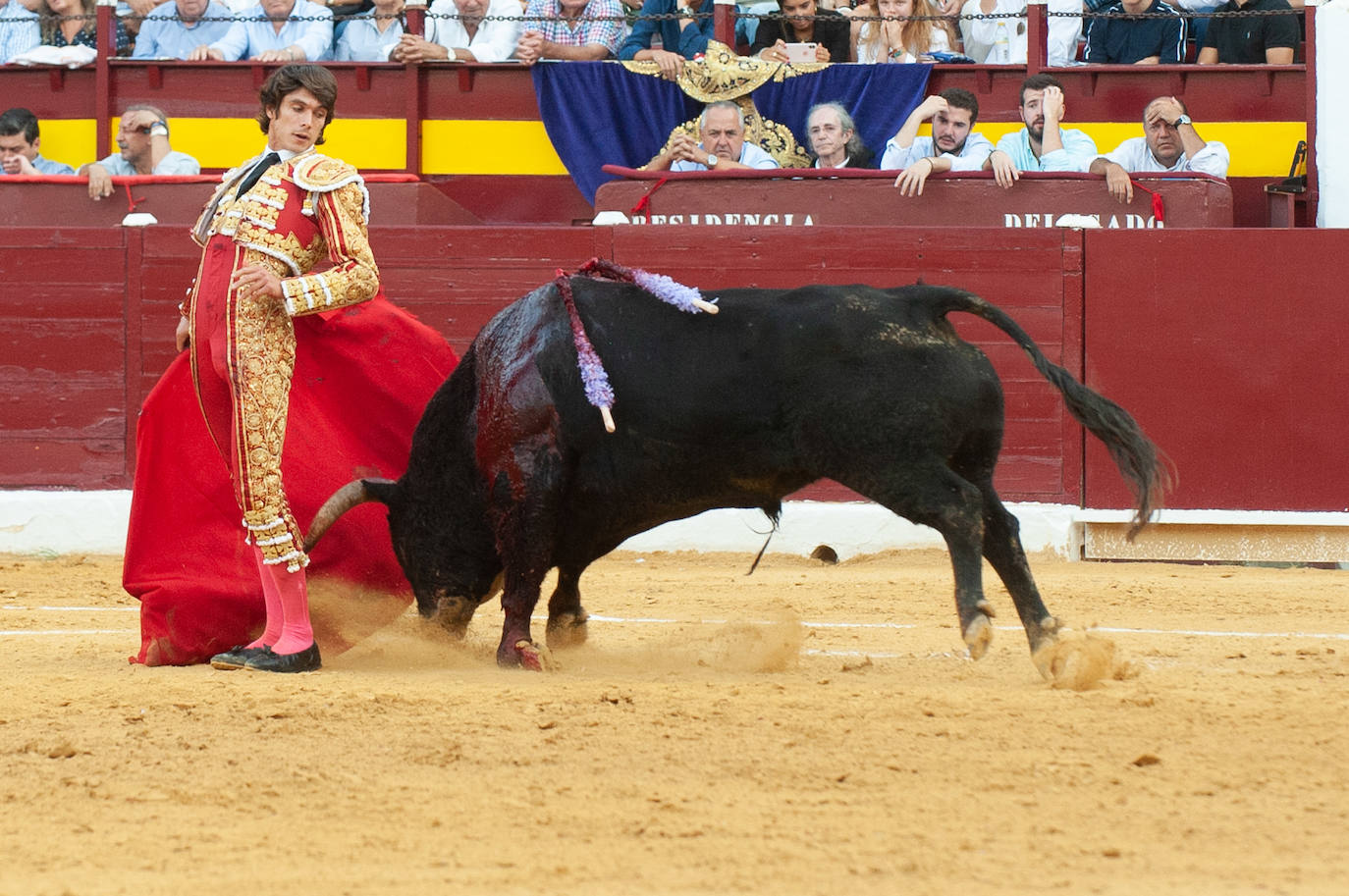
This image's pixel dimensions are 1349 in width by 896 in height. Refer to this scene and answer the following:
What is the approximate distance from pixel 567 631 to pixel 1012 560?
1268 mm

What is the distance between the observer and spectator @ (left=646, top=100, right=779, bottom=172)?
24.3 feet

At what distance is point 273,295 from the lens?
389 cm

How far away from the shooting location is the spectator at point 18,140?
8031mm

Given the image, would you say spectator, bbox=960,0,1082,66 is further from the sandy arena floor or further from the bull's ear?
the bull's ear

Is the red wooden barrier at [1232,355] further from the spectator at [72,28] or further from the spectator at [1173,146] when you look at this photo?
the spectator at [72,28]

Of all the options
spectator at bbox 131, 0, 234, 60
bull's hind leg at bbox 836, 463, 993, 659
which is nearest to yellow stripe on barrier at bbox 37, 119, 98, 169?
spectator at bbox 131, 0, 234, 60

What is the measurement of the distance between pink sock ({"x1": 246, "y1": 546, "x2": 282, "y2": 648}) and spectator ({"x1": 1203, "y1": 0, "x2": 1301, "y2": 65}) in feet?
18.6

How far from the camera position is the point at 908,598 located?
5730mm

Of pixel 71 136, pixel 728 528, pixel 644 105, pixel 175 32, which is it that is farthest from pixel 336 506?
pixel 175 32

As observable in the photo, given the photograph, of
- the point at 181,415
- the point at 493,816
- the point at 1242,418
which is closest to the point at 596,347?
the point at 181,415

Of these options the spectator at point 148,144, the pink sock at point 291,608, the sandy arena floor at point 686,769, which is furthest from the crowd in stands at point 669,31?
the pink sock at point 291,608

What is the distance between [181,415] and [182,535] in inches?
13.2

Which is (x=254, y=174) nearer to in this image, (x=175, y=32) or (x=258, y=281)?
(x=258, y=281)

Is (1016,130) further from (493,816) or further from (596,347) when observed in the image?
(493,816)
